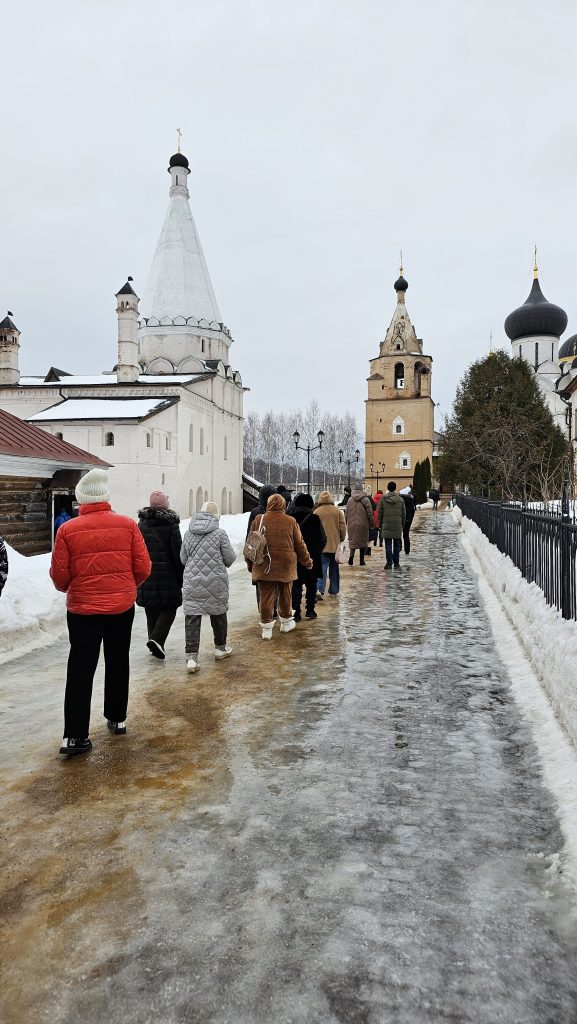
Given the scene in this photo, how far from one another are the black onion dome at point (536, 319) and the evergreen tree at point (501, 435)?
2795 centimetres

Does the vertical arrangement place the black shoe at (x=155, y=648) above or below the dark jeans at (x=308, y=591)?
below

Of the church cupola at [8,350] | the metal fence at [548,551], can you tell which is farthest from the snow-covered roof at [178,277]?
the metal fence at [548,551]

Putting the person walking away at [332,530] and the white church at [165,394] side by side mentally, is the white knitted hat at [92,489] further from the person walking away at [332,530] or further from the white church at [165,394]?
the white church at [165,394]

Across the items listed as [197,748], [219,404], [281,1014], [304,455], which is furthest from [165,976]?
[304,455]

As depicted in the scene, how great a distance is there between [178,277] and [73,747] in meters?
43.1

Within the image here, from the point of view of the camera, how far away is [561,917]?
2.49 meters

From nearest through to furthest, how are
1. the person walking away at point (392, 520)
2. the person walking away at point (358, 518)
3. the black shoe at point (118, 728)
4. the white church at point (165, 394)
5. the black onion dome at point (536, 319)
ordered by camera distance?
1. the black shoe at point (118, 728)
2. the person walking away at point (392, 520)
3. the person walking away at point (358, 518)
4. the white church at point (165, 394)
5. the black onion dome at point (536, 319)

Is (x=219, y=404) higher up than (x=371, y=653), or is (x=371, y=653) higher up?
(x=219, y=404)

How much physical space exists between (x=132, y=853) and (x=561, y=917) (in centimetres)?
180

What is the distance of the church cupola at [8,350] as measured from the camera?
141 feet

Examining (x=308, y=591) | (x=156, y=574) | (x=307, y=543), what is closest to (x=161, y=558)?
(x=156, y=574)

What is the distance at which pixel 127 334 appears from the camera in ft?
130

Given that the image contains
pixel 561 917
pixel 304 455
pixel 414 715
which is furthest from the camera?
pixel 304 455

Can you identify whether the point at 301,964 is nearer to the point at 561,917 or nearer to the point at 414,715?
the point at 561,917
